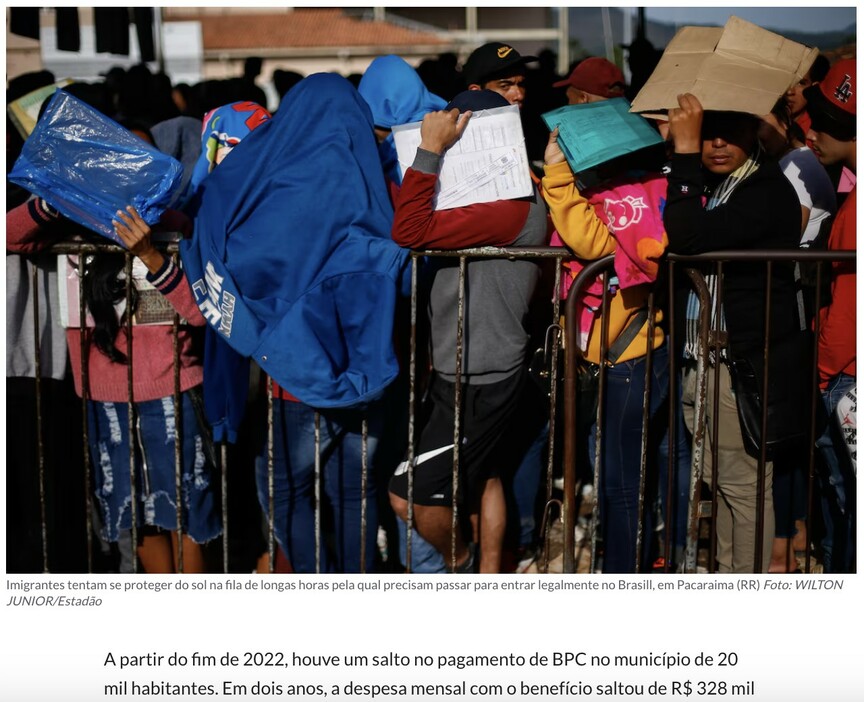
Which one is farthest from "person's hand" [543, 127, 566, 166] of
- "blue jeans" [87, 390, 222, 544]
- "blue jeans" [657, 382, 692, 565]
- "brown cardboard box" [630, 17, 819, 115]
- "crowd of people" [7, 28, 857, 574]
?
"blue jeans" [87, 390, 222, 544]

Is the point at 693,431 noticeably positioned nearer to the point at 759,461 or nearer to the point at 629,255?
the point at 759,461

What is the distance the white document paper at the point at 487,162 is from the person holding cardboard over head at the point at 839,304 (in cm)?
120

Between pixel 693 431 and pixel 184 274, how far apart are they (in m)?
1.96

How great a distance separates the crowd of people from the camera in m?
3.45

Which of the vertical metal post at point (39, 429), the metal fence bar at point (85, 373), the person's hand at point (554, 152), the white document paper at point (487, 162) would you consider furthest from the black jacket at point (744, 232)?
the vertical metal post at point (39, 429)

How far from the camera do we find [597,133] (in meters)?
3.28

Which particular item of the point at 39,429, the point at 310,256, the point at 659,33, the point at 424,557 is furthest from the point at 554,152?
the point at 659,33

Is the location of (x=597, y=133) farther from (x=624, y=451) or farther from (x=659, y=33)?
(x=659, y=33)

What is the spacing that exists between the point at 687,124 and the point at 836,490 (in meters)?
1.63

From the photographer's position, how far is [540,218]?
3502 mm

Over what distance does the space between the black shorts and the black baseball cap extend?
4.30ft

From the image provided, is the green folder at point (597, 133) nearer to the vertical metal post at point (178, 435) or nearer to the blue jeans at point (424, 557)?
the vertical metal post at point (178, 435)

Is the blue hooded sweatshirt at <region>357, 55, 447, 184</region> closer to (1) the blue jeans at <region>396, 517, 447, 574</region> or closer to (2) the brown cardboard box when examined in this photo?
(2) the brown cardboard box

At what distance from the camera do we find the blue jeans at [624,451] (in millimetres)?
3641
